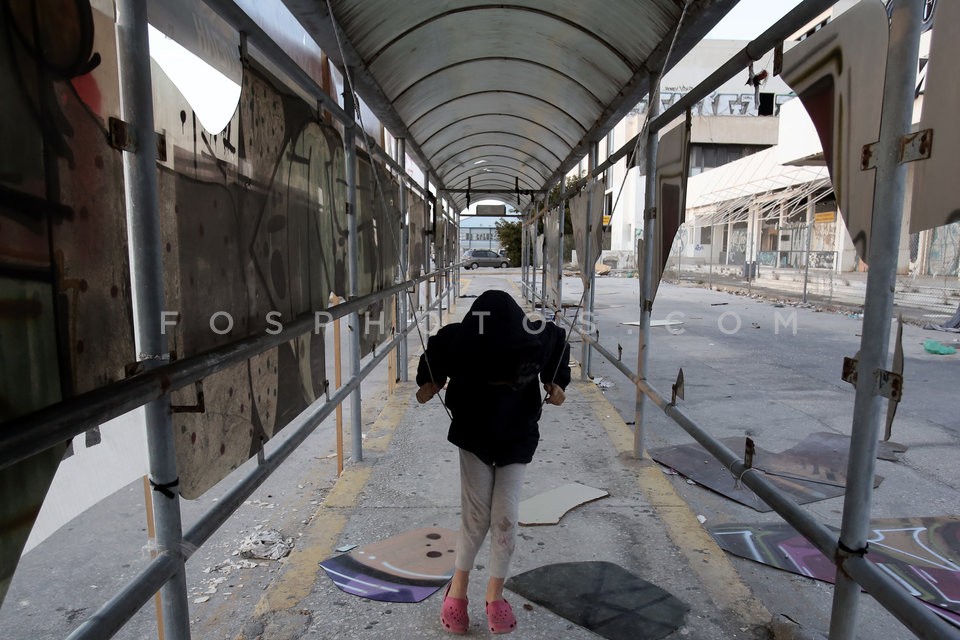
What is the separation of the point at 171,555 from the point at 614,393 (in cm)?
573

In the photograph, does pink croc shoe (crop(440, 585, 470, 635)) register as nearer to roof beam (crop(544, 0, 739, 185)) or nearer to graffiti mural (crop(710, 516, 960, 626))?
graffiti mural (crop(710, 516, 960, 626))

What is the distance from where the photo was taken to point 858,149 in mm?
1698

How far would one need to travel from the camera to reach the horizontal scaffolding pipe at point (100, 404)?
1.09m

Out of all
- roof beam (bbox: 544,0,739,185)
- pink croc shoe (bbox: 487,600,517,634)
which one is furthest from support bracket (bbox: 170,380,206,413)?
roof beam (bbox: 544,0,739,185)

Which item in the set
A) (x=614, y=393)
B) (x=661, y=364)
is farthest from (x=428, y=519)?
(x=661, y=364)

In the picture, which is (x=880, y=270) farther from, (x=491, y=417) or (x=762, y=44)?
(x=491, y=417)

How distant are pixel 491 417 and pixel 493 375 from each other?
0.17 meters

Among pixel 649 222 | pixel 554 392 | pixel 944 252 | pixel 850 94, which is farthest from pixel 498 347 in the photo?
pixel 944 252

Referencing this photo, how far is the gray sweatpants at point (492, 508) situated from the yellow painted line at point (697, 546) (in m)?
1.02

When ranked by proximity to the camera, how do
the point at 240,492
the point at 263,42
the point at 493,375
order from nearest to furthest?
the point at 240,492
the point at 263,42
the point at 493,375

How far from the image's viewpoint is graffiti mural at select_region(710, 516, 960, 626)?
289 centimetres

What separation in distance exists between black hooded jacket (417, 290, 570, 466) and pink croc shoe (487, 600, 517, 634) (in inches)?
23.1

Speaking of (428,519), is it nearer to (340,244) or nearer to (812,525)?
(340,244)

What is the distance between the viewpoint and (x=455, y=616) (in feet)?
8.25
